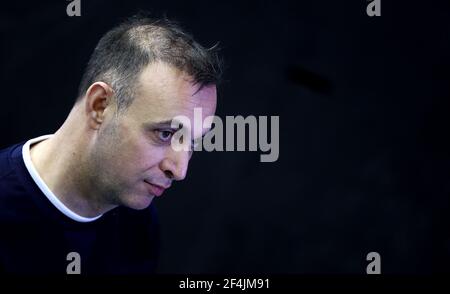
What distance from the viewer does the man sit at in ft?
4.91

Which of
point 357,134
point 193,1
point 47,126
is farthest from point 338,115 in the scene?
point 47,126

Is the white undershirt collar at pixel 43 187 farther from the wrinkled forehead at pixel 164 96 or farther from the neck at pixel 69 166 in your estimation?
the wrinkled forehead at pixel 164 96

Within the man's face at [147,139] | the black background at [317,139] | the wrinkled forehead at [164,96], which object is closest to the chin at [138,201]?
the man's face at [147,139]

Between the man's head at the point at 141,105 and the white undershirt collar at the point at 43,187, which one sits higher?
the man's head at the point at 141,105

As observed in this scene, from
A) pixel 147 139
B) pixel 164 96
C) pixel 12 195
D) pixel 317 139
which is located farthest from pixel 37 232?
pixel 317 139

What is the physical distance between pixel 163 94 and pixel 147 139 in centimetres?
12

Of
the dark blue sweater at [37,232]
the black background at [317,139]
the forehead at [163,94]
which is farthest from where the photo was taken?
the black background at [317,139]

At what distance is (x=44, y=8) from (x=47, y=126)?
0.48m

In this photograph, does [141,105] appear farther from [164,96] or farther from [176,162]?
[176,162]

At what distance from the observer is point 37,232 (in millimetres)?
1602

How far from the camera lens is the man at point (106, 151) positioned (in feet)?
4.91

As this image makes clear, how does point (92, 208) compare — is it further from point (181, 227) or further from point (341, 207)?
point (341, 207)

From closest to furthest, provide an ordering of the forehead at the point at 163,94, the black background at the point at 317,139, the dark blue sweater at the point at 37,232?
the forehead at the point at 163,94 < the dark blue sweater at the point at 37,232 < the black background at the point at 317,139

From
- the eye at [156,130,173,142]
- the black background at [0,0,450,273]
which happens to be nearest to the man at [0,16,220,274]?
the eye at [156,130,173,142]
